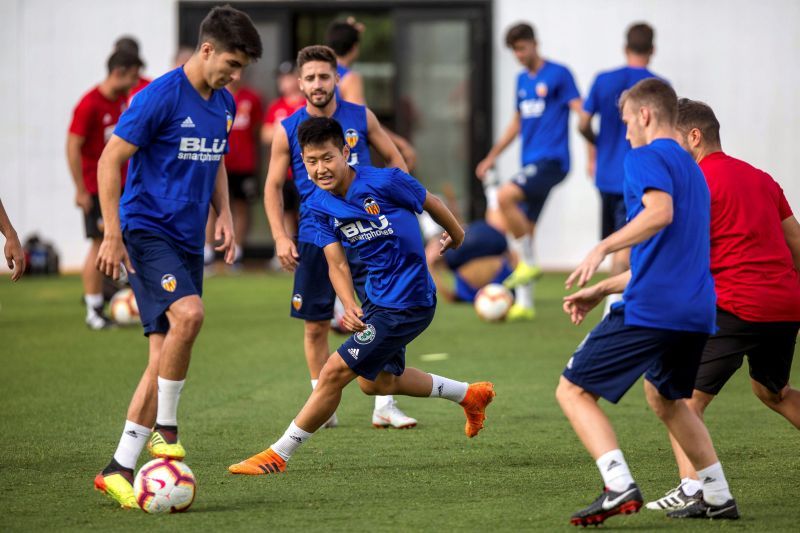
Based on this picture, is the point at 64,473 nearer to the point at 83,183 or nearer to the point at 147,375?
the point at 147,375

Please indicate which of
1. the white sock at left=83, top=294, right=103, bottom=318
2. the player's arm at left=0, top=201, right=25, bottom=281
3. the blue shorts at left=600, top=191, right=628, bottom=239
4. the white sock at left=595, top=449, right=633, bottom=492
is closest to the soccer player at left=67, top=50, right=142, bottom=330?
the white sock at left=83, top=294, right=103, bottom=318

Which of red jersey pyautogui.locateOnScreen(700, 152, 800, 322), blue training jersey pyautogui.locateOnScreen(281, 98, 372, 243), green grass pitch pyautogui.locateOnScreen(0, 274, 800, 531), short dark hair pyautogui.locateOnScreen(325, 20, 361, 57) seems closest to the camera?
green grass pitch pyautogui.locateOnScreen(0, 274, 800, 531)

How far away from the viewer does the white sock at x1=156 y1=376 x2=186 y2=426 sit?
5207 millimetres

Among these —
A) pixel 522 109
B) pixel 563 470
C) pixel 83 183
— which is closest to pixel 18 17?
pixel 83 183

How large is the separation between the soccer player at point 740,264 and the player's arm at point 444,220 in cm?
118

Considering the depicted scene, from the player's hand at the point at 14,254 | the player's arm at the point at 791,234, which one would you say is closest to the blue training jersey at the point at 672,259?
the player's arm at the point at 791,234

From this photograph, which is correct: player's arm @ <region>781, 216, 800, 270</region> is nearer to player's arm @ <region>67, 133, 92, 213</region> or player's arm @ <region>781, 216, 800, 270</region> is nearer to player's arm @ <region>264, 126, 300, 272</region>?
player's arm @ <region>264, 126, 300, 272</region>

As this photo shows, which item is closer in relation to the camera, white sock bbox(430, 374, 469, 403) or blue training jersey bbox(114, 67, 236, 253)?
blue training jersey bbox(114, 67, 236, 253)

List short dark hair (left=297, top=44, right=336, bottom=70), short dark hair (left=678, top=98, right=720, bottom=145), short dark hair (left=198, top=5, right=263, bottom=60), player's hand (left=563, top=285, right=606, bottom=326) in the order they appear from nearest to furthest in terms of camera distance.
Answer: player's hand (left=563, top=285, right=606, bottom=326), short dark hair (left=678, top=98, right=720, bottom=145), short dark hair (left=198, top=5, right=263, bottom=60), short dark hair (left=297, top=44, right=336, bottom=70)

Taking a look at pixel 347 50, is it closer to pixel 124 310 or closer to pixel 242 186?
pixel 124 310

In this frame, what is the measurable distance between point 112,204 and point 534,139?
680 cm

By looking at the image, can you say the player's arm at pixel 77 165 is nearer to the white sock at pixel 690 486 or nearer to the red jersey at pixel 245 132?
the red jersey at pixel 245 132

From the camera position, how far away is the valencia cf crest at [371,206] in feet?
17.9

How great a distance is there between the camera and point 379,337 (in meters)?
5.47
